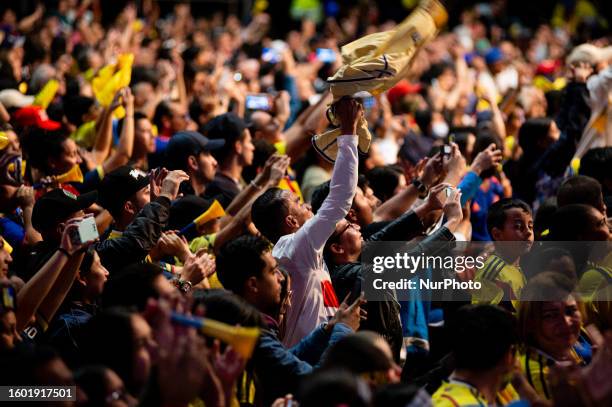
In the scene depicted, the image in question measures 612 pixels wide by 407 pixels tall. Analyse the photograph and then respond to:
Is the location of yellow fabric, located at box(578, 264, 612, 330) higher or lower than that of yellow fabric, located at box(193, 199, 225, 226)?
higher

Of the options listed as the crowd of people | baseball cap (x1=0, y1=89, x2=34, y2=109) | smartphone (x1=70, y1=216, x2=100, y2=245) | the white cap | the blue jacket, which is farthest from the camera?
baseball cap (x1=0, y1=89, x2=34, y2=109)

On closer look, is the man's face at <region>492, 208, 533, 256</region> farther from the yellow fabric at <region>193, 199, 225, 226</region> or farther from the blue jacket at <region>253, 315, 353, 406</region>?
the blue jacket at <region>253, 315, 353, 406</region>

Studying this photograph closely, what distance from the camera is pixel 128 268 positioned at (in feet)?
12.8

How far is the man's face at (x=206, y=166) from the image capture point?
6449 millimetres

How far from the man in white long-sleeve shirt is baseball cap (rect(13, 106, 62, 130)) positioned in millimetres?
3399

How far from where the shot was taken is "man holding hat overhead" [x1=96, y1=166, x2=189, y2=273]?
15.1ft

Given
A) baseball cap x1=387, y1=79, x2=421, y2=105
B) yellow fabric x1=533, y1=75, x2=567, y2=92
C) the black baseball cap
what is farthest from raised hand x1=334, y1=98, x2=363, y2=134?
baseball cap x1=387, y1=79, x2=421, y2=105

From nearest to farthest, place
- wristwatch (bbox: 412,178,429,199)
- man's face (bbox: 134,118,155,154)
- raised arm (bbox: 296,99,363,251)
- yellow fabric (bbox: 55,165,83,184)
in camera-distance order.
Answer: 1. raised arm (bbox: 296,99,363,251)
2. wristwatch (bbox: 412,178,429,199)
3. yellow fabric (bbox: 55,165,83,184)
4. man's face (bbox: 134,118,155,154)

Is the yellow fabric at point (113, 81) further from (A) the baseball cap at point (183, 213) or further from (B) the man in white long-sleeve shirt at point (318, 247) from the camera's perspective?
(B) the man in white long-sleeve shirt at point (318, 247)

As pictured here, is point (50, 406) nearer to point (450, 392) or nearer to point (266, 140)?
point (450, 392)

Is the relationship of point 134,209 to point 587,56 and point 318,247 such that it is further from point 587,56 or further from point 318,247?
point 587,56

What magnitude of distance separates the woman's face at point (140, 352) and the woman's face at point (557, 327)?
166 cm

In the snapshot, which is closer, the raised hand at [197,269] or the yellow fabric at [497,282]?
the raised hand at [197,269]

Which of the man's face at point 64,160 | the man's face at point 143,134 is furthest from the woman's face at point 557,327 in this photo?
the man's face at point 143,134
